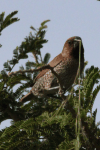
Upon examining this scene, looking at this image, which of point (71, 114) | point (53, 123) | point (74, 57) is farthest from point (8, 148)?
point (74, 57)

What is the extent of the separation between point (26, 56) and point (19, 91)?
1.86 feet

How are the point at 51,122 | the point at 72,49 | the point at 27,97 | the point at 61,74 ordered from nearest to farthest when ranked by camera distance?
the point at 51,122, the point at 27,97, the point at 61,74, the point at 72,49

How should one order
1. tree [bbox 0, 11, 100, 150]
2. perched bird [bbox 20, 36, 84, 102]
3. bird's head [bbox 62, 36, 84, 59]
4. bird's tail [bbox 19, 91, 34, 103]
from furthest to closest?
1. bird's head [bbox 62, 36, 84, 59]
2. perched bird [bbox 20, 36, 84, 102]
3. bird's tail [bbox 19, 91, 34, 103]
4. tree [bbox 0, 11, 100, 150]

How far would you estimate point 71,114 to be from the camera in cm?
233

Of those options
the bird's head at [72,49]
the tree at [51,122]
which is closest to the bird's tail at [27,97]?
the tree at [51,122]

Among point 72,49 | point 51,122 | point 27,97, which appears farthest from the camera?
point 72,49

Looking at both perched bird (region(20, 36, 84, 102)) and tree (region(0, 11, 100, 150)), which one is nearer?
tree (region(0, 11, 100, 150))

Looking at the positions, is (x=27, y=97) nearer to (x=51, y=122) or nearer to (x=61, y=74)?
(x=61, y=74)

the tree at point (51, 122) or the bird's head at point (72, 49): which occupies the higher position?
the bird's head at point (72, 49)

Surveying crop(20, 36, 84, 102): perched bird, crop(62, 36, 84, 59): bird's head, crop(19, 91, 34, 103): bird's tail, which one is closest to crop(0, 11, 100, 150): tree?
crop(19, 91, 34, 103): bird's tail

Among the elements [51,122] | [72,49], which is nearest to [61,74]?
[72,49]

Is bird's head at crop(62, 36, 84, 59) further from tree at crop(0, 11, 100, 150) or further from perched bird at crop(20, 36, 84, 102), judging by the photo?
tree at crop(0, 11, 100, 150)

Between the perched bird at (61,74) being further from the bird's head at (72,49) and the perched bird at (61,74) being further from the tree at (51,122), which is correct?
the tree at (51,122)

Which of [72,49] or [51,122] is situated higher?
[72,49]
